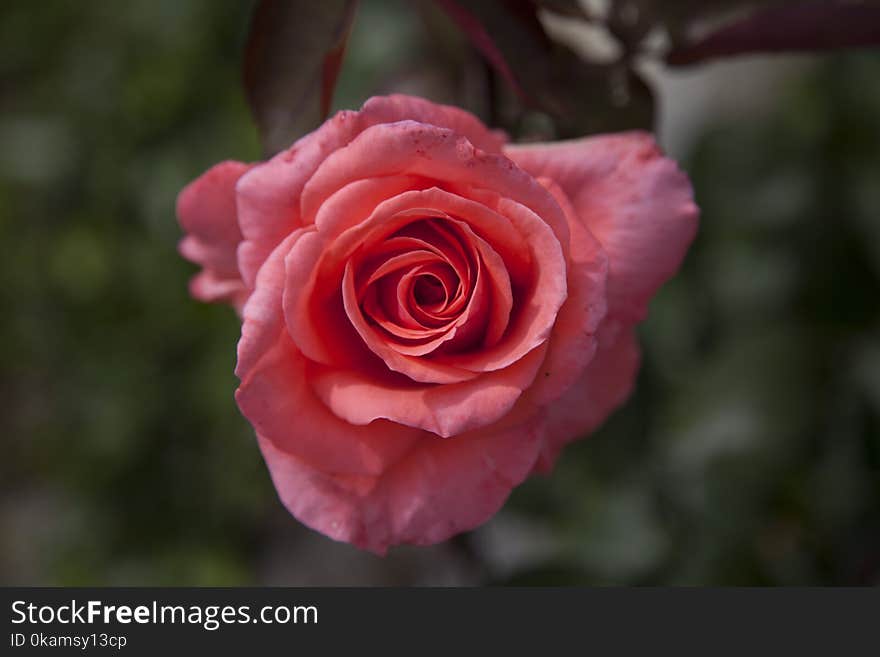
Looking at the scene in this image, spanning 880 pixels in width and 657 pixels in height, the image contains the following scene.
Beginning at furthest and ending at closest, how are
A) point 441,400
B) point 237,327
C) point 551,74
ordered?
point 237,327, point 551,74, point 441,400

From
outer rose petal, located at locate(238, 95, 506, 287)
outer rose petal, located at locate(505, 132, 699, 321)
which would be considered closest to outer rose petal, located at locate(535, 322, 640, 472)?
outer rose petal, located at locate(505, 132, 699, 321)

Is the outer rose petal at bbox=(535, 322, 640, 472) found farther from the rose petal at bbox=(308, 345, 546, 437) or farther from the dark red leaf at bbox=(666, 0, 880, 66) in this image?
the dark red leaf at bbox=(666, 0, 880, 66)

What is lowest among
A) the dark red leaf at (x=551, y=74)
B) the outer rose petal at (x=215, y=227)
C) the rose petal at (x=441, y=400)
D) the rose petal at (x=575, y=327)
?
the rose petal at (x=441, y=400)

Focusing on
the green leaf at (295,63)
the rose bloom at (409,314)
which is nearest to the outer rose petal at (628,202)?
the rose bloom at (409,314)

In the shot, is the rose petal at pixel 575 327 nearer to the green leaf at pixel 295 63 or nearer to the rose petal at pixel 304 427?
the rose petal at pixel 304 427

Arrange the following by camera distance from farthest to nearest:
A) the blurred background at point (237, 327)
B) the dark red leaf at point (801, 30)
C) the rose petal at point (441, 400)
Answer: the blurred background at point (237, 327)
the dark red leaf at point (801, 30)
the rose petal at point (441, 400)

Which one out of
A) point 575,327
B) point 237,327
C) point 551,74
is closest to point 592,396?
point 575,327

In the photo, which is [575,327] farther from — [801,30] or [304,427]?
[801,30]
